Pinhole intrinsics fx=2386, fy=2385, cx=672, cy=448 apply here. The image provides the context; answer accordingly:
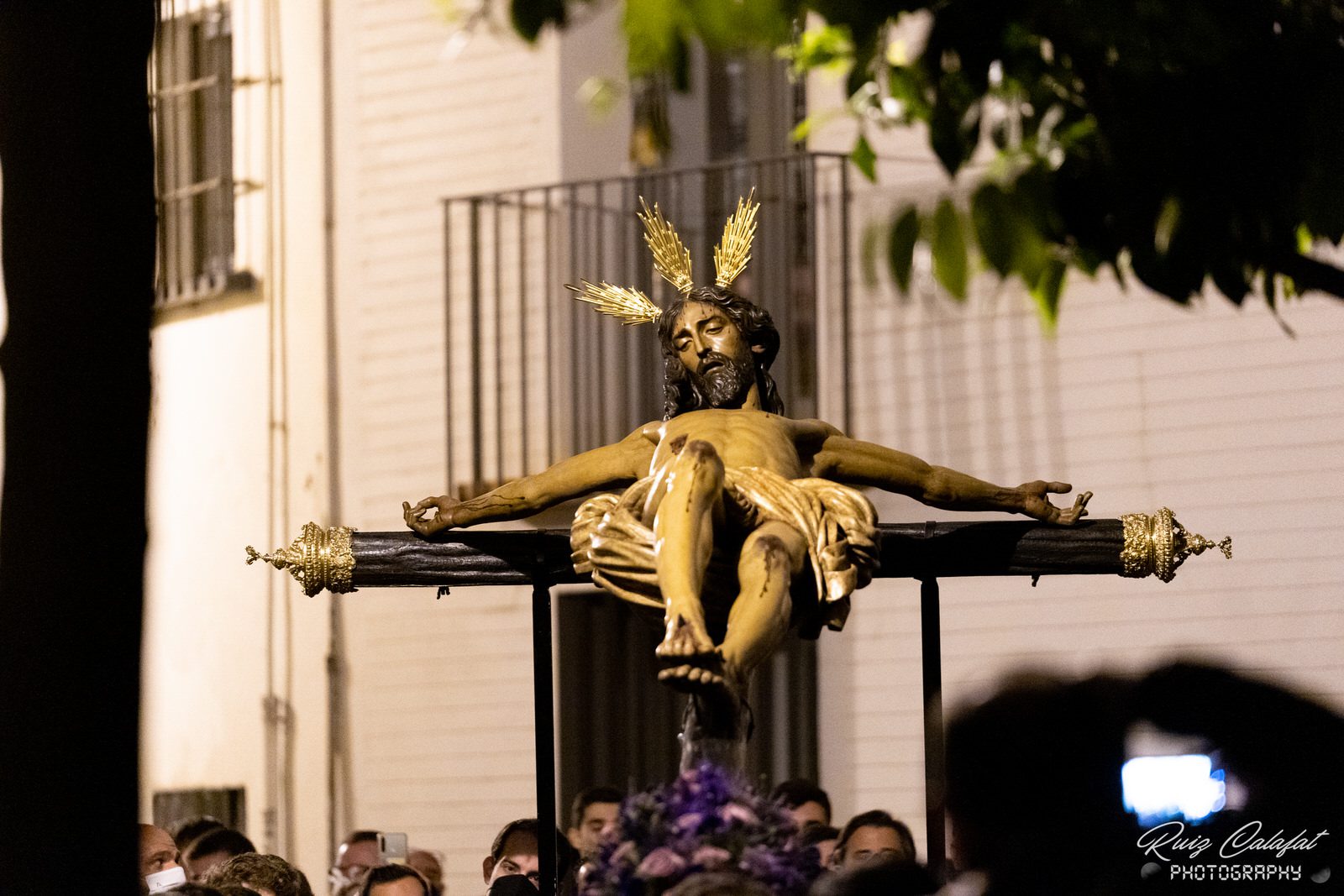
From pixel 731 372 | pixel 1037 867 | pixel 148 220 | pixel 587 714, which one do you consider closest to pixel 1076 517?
pixel 731 372

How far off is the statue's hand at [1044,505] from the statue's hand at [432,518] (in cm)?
159

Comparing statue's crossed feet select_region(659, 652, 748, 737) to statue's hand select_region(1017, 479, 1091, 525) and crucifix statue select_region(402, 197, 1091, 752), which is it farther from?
statue's hand select_region(1017, 479, 1091, 525)

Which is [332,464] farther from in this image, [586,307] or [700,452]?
[700,452]

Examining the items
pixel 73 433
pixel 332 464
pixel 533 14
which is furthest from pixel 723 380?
pixel 332 464

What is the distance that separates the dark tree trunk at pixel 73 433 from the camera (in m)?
3.57

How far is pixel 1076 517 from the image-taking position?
Result: 21.8ft

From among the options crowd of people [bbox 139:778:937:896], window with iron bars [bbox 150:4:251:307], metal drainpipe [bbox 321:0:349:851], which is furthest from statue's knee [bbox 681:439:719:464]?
window with iron bars [bbox 150:4:251:307]

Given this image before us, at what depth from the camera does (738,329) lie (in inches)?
257

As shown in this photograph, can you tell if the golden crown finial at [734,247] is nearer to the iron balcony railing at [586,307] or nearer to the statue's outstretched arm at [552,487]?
the statue's outstretched arm at [552,487]

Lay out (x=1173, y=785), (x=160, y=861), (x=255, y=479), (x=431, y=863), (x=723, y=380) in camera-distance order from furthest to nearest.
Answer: (x=255, y=479), (x=1173, y=785), (x=431, y=863), (x=160, y=861), (x=723, y=380)

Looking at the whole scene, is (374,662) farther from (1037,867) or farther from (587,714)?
(1037,867)

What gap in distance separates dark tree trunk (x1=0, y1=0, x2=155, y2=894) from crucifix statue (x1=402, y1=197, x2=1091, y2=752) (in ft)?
6.09

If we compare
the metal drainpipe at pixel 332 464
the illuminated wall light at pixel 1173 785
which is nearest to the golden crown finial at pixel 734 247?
the illuminated wall light at pixel 1173 785

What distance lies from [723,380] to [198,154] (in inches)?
298
